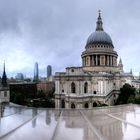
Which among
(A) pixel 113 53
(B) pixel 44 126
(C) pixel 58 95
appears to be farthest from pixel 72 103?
(B) pixel 44 126

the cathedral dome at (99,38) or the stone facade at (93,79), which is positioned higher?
the cathedral dome at (99,38)

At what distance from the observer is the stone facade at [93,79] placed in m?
44.6

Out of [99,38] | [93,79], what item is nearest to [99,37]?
[99,38]

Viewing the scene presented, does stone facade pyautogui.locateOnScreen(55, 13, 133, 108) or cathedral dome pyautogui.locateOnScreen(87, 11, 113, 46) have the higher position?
cathedral dome pyautogui.locateOnScreen(87, 11, 113, 46)

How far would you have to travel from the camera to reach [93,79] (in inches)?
1800

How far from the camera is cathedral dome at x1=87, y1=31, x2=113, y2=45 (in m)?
53.3

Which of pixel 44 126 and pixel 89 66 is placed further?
pixel 89 66

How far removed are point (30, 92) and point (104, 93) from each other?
142ft

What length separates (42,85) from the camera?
10281cm

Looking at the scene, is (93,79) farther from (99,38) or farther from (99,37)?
(99,37)

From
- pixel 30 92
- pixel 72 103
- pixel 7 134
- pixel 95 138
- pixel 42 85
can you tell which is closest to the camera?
pixel 95 138

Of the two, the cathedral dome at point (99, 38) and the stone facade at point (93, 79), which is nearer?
the stone facade at point (93, 79)

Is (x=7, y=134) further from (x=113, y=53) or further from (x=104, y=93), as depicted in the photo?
(x=113, y=53)

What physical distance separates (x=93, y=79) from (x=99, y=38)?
1148 cm
